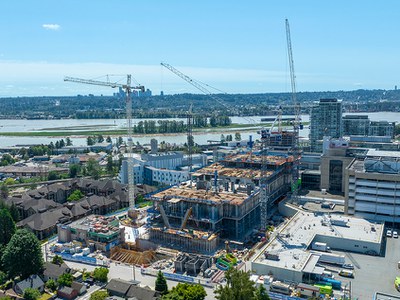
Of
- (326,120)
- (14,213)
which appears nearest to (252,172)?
(14,213)

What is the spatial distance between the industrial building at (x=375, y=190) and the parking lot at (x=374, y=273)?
147 inches

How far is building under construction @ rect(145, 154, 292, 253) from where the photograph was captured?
3164 cm

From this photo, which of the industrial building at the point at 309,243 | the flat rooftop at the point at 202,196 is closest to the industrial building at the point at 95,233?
the flat rooftop at the point at 202,196

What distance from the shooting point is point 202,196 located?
34.1m

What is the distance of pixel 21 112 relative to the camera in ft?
609

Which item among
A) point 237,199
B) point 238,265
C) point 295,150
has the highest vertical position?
point 295,150

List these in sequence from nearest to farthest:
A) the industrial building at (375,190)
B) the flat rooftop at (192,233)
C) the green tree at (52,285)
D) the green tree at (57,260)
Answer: the green tree at (52,285) < the green tree at (57,260) < the flat rooftop at (192,233) < the industrial building at (375,190)

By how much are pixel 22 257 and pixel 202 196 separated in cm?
1476

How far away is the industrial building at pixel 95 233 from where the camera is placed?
32.0 m

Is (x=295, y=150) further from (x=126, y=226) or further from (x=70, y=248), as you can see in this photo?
(x=70, y=248)

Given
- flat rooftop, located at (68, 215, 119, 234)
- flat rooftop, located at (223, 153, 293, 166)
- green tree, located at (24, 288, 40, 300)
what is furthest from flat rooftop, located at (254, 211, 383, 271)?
green tree, located at (24, 288, 40, 300)

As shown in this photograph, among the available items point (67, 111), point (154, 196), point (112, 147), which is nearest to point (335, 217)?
point (154, 196)

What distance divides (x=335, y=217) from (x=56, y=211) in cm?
2625

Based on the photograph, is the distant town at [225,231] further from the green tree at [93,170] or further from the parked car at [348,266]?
the green tree at [93,170]
